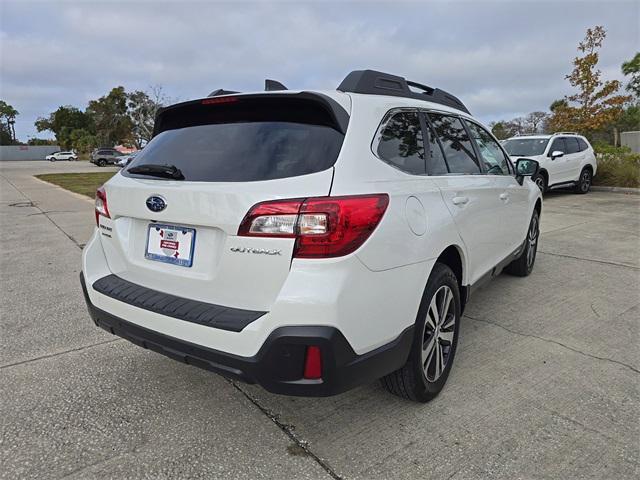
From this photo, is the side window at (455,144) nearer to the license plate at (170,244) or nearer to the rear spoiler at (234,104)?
the rear spoiler at (234,104)

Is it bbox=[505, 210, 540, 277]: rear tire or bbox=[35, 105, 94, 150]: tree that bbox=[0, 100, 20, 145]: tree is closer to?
bbox=[35, 105, 94, 150]: tree

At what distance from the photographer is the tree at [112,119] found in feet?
253

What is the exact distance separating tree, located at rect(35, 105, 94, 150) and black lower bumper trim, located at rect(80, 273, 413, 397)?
94.2 meters

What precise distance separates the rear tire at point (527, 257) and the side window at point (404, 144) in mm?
2642

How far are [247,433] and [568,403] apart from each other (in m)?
1.82

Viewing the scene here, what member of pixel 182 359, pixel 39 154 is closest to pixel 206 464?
pixel 182 359

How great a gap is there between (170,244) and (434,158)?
5.41 ft

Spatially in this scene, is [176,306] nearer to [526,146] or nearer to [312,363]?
[312,363]

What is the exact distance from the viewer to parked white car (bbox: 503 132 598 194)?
463 inches

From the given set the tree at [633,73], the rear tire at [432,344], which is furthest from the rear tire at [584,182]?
the tree at [633,73]

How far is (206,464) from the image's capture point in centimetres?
Answer: 219

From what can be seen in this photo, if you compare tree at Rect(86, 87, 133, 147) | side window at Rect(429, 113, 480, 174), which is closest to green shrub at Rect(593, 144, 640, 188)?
side window at Rect(429, 113, 480, 174)

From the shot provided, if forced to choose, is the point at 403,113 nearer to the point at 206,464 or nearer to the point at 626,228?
the point at 206,464

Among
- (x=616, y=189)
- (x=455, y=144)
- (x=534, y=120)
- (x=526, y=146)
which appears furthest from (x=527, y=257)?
(x=534, y=120)
